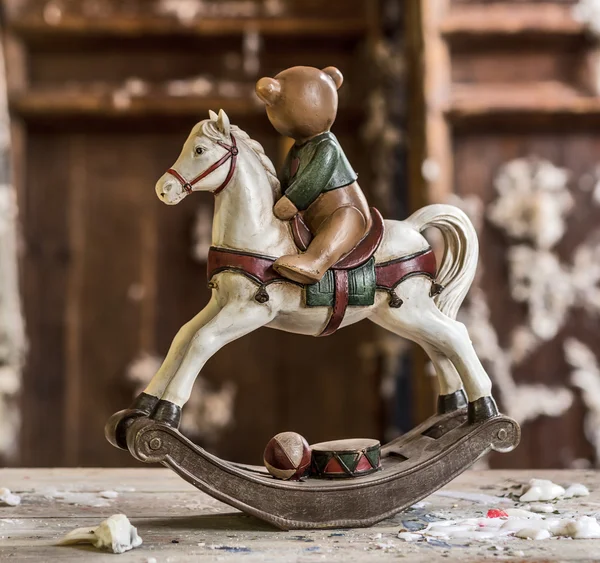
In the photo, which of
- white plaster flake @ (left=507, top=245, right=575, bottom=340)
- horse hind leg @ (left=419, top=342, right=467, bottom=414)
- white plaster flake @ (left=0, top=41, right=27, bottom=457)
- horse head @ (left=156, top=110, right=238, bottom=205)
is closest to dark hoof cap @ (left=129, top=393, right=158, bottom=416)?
horse head @ (left=156, top=110, right=238, bottom=205)

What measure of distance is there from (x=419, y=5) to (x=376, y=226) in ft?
3.39

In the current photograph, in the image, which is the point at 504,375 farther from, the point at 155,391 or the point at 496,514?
the point at 155,391

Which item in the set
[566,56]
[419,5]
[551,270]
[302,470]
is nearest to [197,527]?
[302,470]

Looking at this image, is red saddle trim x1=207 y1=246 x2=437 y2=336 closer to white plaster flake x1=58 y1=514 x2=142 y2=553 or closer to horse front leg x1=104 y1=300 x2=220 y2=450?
horse front leg x1=104 y1=300 x2=220 y2=450

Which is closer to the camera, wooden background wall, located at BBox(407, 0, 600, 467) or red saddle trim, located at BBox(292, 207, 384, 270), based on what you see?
red saddle trim, located at BBox(292, 207, 384, 270)

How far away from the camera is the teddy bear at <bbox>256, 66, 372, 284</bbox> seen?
0.97 metres

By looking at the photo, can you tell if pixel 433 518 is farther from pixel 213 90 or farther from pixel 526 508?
pixel 213 90

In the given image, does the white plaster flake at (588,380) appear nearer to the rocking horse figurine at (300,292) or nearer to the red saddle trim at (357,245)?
the rocking horse figurine at (300,292)

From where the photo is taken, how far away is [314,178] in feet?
3.18

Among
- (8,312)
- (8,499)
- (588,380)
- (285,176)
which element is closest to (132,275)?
(8,312)

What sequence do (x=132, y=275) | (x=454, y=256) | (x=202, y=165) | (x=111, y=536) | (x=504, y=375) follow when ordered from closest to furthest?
1. (x=111, y=536)
2. (x=202, y=165)
3. (x=454, y=256)
4. (x=504, y=375)
5. (x=132, y=275)

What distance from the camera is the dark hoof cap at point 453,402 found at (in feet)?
3.62

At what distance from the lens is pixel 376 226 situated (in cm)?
100

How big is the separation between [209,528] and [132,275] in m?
1.16
